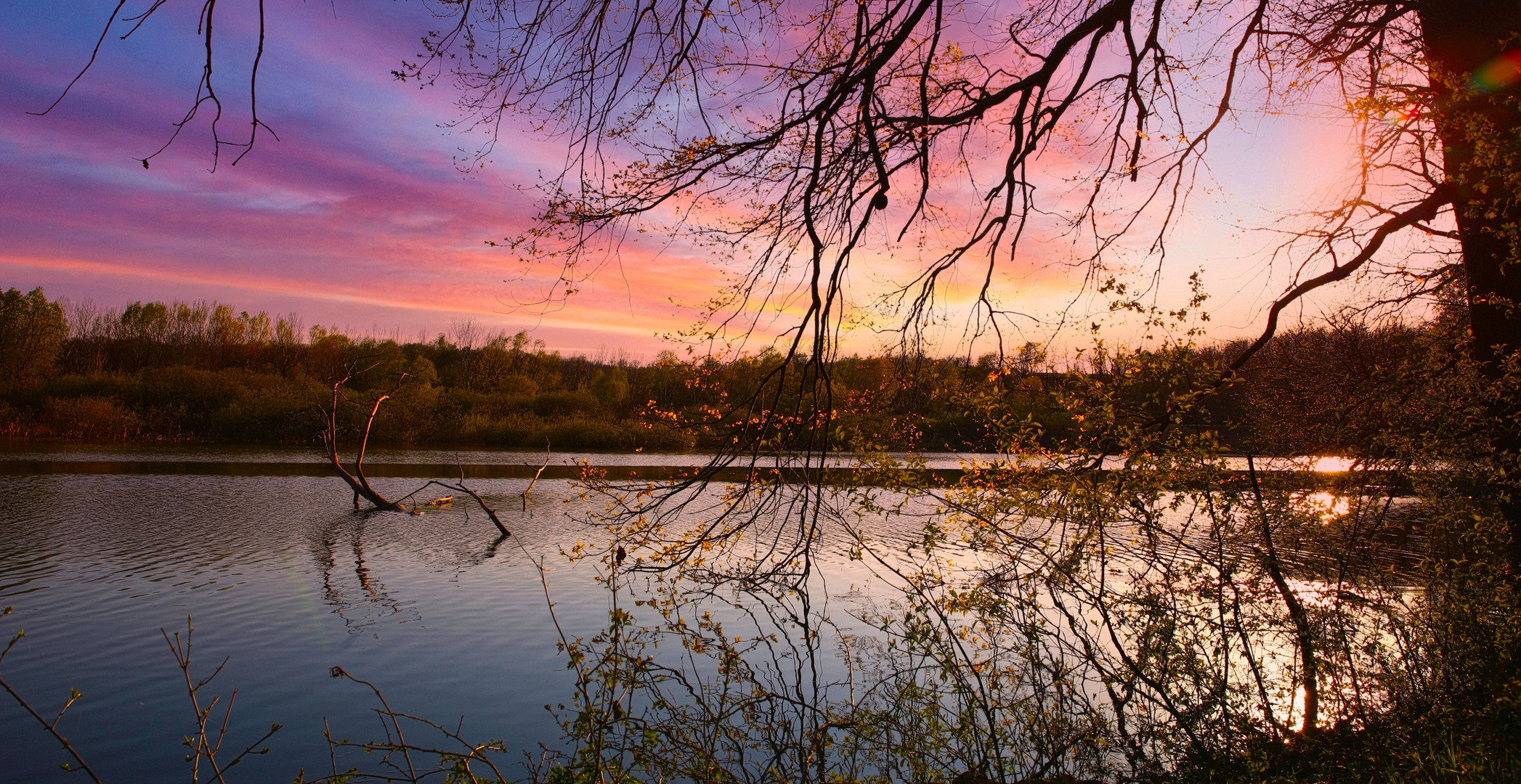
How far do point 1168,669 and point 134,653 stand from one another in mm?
8982

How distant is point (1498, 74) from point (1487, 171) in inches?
33.5

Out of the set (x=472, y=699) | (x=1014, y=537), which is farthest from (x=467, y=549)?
(x=1014, y=537)

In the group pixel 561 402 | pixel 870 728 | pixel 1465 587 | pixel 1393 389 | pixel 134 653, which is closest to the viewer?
pixel 1465 587

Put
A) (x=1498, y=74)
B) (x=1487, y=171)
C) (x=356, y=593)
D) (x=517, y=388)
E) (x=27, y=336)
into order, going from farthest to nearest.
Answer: (x=517, y=388) < (x=27, y=336) < (x=356, y=593) < (x=1498, y=74) < (x=1487, y=171)

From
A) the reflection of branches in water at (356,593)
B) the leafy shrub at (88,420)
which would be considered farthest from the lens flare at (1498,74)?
the leafy shrub at (88,420)

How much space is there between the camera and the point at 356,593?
10133mm

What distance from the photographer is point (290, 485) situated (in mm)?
20859

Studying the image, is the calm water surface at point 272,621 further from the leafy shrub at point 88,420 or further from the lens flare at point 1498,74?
the leafy shrub at point 88,420

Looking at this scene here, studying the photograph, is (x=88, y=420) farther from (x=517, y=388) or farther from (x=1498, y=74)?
(x=1498, y=74)

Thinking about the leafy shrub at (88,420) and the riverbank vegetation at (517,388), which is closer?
the riverbank vegetation at (517,388)

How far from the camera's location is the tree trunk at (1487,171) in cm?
501

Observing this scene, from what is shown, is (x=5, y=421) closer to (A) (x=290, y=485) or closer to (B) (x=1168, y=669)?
(A) (x=290, y=485)

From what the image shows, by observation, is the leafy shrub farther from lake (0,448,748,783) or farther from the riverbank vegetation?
lake (0,448,748,783)

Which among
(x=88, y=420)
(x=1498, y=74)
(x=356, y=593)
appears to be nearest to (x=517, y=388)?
(x=88, y=420)
